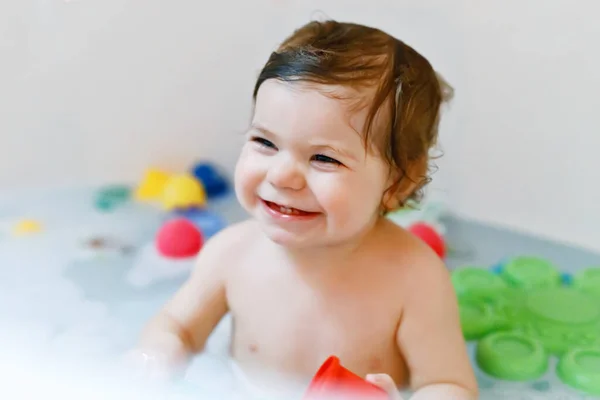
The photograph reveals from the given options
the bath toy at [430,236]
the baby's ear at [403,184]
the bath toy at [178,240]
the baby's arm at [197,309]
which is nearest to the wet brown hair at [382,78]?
the baby's ear at [403,184]

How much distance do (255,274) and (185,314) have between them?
0.10 m

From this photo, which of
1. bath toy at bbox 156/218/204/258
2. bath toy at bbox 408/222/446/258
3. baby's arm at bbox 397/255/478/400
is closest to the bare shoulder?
baby's arm at bbox 397/255/478/400

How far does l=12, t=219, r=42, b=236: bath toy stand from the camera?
1.29 m

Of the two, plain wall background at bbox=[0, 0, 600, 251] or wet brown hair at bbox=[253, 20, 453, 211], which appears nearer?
wet brown hair at bbox=[253, 20, 453, 211]

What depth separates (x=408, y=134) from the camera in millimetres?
779

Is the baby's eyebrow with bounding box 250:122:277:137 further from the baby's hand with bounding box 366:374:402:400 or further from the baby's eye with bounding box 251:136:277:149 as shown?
the baby's hand with bounding box 366:374:402:400

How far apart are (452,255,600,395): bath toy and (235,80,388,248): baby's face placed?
329 mm

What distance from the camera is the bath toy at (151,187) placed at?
141 centimetres

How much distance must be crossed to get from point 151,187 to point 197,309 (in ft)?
1.84

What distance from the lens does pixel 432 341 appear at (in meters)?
0.82

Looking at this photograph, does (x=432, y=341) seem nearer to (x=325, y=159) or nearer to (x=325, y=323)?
(x=325, y=323)

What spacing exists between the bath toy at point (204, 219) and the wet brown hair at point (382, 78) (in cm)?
53

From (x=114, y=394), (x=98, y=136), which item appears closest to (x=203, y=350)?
(x=114, y=394)

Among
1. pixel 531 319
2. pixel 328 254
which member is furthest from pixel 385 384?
pixel 531 319
